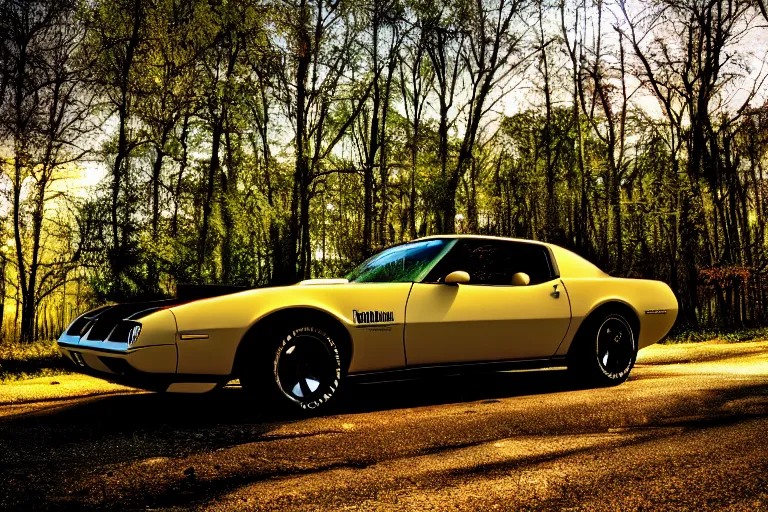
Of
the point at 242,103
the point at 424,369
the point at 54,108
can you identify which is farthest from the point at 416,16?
the point at 424,369

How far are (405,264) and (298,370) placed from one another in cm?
147

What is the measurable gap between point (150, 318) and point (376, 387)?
286 cm

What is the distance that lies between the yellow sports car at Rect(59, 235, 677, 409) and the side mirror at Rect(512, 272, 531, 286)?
0.04 ft

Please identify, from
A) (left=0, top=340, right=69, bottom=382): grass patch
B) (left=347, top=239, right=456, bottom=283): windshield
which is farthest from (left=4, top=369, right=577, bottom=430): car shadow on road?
(left=0, top=340, right=69, bottom=382): grass patch

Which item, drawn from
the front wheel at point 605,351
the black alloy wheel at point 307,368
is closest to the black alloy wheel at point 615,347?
the front wheel at point 605,351

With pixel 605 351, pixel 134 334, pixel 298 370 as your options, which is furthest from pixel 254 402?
pixel 605 351

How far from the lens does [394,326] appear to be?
527 cm

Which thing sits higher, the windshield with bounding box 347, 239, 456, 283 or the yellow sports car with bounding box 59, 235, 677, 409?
the windshield with bounding box 347, 239, 456, 283

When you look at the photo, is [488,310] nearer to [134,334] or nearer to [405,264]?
[405,264]

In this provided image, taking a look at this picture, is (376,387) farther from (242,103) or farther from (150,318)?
(242,103)

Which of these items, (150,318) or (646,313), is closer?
(150,318)

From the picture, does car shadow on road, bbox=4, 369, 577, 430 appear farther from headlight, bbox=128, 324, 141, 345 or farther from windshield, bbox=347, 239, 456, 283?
windshield, bbox=347, 239, 456, 283

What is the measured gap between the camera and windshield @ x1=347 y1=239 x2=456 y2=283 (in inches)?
223

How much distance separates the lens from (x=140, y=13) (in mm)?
18656
